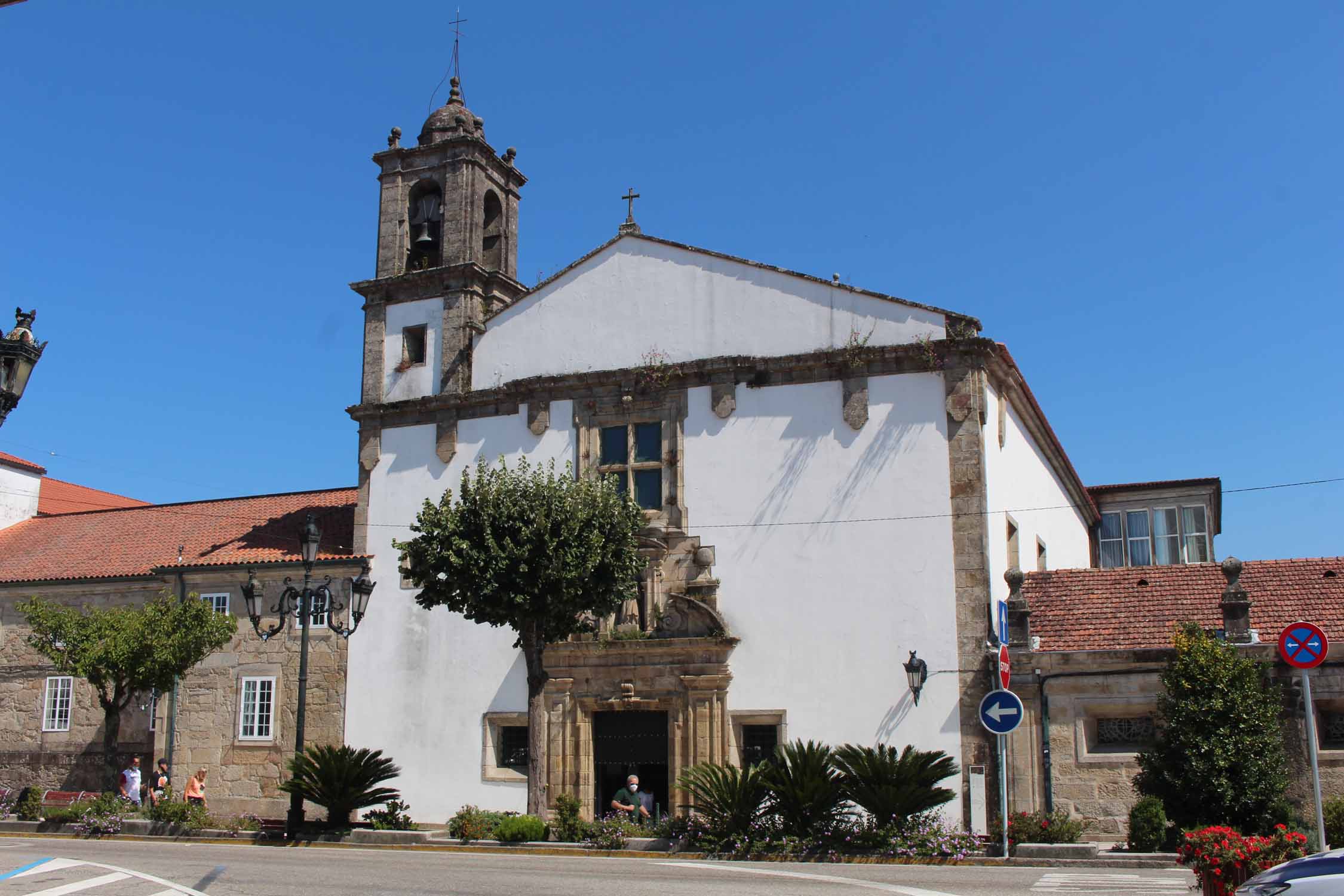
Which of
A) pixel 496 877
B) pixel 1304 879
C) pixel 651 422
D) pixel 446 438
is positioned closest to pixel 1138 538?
pixel 651 422

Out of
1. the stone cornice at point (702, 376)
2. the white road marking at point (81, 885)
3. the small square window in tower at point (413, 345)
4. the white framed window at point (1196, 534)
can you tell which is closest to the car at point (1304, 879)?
the white road marking at point (81, 885)

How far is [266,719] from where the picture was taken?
2595cm

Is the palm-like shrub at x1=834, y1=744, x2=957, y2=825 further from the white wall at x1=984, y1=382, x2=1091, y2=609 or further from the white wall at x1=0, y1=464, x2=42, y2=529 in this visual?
the white wall at x1=0, y1=464, x2=42, y2=529

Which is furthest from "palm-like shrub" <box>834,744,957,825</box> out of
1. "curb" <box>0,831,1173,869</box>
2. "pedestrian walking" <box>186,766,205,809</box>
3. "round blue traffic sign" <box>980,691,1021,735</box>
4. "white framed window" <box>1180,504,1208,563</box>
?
"white framed window" <box>1180,504,1208,563</box>

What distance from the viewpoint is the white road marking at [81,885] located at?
40.9 feet

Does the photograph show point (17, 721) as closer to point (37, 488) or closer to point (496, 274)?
point (37, 488)

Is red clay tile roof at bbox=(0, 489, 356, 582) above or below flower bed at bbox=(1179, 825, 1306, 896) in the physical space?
above

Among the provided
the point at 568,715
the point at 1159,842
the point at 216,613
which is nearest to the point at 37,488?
the point at 216,613

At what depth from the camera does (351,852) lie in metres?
18.6

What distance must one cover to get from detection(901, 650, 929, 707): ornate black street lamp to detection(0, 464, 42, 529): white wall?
25913 mm

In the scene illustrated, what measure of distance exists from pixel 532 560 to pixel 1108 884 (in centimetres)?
1029

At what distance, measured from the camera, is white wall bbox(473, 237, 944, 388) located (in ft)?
78.2

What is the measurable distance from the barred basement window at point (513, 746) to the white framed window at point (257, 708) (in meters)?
5.05

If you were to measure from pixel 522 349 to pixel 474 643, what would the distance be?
6.05 m
